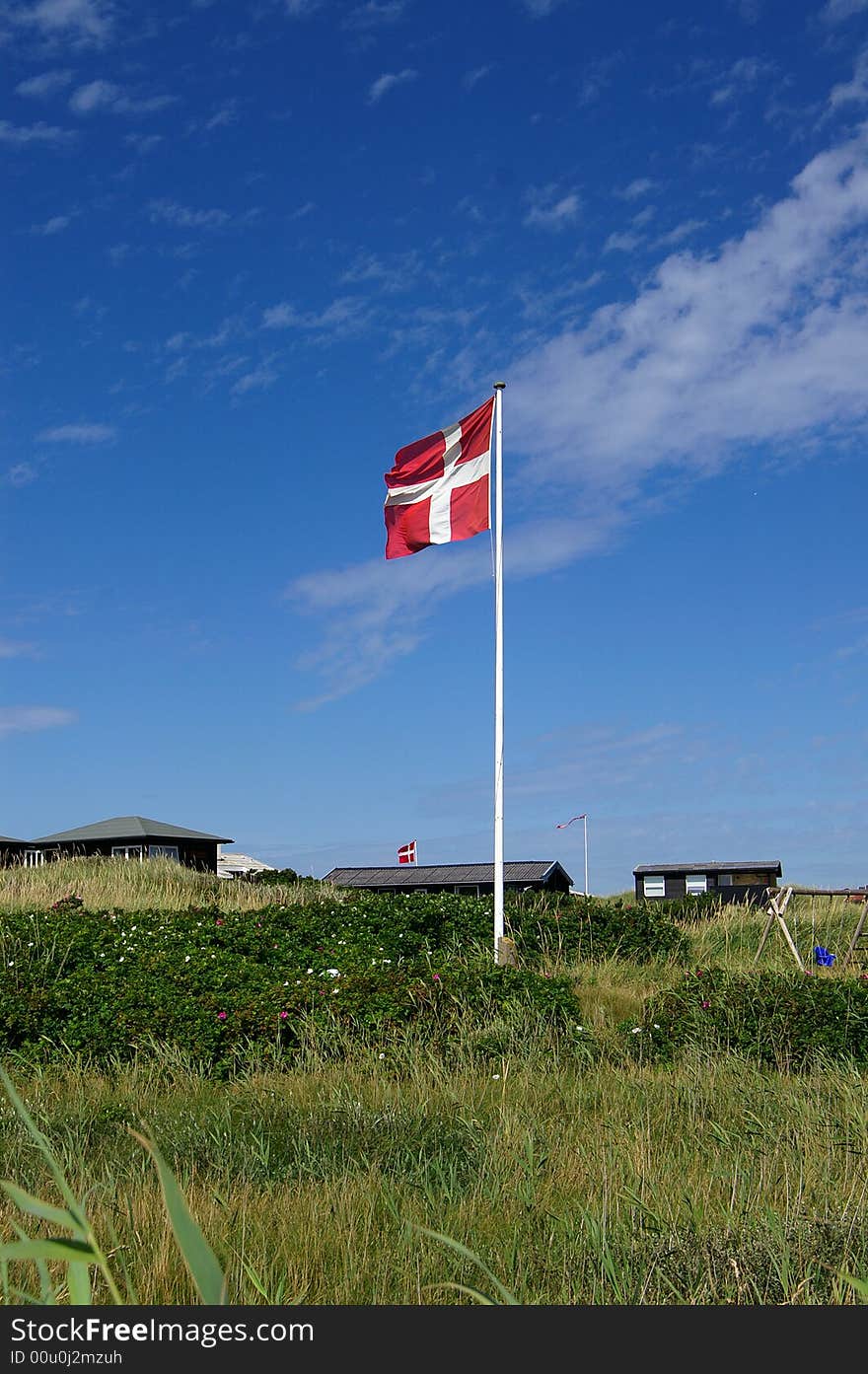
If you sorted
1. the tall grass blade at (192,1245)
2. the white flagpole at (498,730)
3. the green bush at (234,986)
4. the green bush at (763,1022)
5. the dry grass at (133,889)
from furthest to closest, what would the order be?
the dry grass at (133,889), the white flagpole at (498,730), the green bush at (234,986), the green bush at (763,1022), the tall grass blade at (192,1245)

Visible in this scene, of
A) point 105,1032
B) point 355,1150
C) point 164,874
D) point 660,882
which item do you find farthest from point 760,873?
point 355,1150

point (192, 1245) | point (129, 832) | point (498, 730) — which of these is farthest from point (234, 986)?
point (129, 832)

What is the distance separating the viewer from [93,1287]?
3.24 m

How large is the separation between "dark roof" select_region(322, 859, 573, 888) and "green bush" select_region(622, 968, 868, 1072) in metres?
32.5

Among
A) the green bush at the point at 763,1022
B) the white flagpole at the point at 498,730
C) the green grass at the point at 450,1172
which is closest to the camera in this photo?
the green grass at the point at 450,1172

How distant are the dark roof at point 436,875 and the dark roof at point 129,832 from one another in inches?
226

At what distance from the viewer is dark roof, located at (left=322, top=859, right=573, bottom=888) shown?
4309cm

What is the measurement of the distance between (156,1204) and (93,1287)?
0.72 m

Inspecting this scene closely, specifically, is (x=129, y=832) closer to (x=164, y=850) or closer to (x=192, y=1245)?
(x=164, y=850)

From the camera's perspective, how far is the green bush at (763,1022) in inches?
322

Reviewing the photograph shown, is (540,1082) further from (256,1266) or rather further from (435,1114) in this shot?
(256,1266)

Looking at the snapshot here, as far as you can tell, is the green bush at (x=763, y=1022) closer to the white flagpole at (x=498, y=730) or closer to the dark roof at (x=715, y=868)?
the white flagpole at (x=498, y=730)

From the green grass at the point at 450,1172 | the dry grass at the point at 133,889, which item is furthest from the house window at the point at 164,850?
the green grass at the point at 450,1172

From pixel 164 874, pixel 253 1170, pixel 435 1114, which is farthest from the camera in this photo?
pixel 164 874
